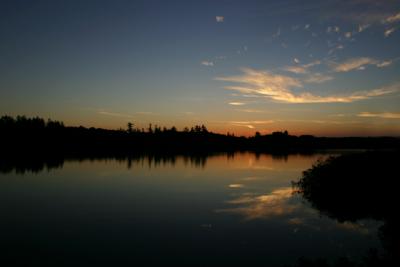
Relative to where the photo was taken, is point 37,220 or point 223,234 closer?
point 223,234

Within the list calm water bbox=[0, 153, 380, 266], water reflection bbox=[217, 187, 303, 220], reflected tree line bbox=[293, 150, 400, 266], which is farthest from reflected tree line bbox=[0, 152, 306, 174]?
reflected tree line bbox=[293, 150, 400, 266]

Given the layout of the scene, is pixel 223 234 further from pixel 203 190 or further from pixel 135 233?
pixel 203 190

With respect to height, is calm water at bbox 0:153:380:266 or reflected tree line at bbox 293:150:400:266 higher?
reflected tree line at bbox 293:150:400:266

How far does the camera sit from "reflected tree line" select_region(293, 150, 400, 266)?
26.7 metres

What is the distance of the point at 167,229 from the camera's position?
2238cm

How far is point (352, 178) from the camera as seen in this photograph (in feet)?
111

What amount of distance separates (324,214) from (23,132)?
151207mm

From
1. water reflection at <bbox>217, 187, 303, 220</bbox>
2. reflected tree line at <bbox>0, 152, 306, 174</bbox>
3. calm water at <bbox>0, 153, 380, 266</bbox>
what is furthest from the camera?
reflected tree line at <bbox>0, 152, 306, 174</bbox>

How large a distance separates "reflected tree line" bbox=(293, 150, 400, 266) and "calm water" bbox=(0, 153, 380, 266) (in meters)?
Result: 1.83

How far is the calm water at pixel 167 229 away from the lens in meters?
17.1

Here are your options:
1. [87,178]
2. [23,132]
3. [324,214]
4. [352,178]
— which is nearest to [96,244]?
[324,214]

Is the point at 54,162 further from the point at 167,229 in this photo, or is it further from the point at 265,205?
the point at 167,229

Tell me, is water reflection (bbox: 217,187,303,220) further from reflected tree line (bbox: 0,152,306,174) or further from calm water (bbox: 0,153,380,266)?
reflected tree line (bbox: 0,152,306,174)

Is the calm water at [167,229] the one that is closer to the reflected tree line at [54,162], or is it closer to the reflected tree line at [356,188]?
the reflected tree line at [356,188]
